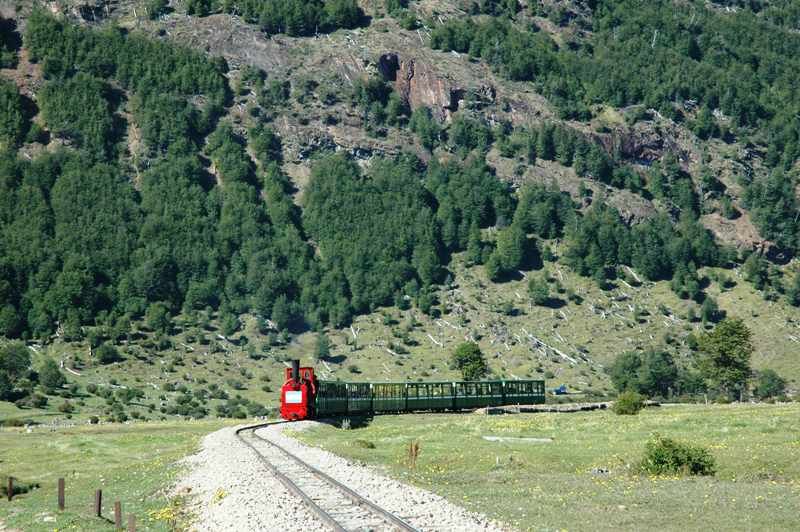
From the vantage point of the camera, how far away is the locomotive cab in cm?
6575

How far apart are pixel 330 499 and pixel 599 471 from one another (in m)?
12.5

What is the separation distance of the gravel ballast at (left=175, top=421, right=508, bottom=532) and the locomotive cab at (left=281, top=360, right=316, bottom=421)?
23.7 meters

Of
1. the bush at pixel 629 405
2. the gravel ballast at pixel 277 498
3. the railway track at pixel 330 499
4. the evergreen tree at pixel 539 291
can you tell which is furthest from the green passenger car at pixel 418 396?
the evergreen tree at pixel 539 291

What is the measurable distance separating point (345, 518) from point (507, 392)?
7245cm

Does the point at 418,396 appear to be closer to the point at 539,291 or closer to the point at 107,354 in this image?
the point at 107,354

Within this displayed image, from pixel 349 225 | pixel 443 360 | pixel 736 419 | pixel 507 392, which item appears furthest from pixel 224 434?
pixel 349 225

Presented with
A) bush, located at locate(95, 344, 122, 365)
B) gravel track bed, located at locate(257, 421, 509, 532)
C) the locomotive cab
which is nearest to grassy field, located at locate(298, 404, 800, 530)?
gravel track bed, located at locate(257, 421, 509, 532)

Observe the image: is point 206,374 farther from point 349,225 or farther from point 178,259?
point 349,225

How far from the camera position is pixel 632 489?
29.2 metres

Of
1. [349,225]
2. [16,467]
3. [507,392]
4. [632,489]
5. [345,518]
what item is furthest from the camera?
[349,225]

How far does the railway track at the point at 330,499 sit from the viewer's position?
74.6 ft

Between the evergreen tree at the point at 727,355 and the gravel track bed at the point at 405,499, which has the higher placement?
the evergreen tree at the point at 727,355

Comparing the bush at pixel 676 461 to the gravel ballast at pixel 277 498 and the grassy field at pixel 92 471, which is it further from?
the grassy field at pixel 92 471

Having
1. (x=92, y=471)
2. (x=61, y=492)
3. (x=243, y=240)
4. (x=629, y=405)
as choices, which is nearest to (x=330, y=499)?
(x=61, y=492)
